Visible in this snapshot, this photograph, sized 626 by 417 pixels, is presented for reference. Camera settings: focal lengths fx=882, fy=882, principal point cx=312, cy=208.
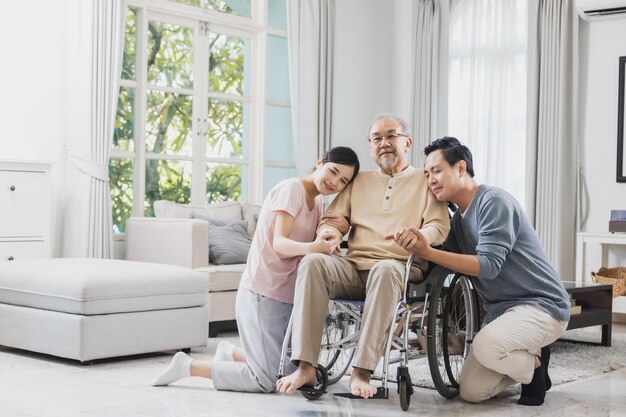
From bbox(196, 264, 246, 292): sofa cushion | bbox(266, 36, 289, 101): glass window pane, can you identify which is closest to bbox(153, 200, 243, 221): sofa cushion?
bbox(196, 264, 246, 292): sofa cushion

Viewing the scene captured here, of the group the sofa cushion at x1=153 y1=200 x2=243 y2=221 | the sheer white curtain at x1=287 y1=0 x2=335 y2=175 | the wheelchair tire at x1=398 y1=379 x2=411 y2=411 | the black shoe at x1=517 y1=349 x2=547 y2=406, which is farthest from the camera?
the sheer white curtain at x1=287 y1=0 x2=335 y2=175

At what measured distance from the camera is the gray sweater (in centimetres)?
318

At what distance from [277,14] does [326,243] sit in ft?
12.6

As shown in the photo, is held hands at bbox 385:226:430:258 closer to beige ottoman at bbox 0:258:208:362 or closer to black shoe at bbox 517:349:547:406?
black shoe at bbox 517:349:547:406

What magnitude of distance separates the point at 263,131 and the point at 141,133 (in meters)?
1.07

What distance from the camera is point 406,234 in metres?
3.04

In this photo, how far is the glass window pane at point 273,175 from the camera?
6.62m

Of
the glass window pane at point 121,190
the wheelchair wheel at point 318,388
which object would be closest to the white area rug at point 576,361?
the wheelchair wheel at point 318,388

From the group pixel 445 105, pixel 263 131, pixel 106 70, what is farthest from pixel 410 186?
pixel 445 105

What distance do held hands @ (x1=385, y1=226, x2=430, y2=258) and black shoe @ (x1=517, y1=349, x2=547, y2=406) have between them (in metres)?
0.68

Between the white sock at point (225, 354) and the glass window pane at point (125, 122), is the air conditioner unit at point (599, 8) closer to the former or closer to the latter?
the glass window pane at point (125, 122)

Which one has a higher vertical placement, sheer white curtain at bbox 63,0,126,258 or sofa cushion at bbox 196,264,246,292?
sheer white curtain at bbox 63,0,126,258

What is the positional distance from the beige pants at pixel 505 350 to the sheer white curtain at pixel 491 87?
364 cm

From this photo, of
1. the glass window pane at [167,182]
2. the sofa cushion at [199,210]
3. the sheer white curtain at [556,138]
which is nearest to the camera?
the sofa cushion at [199,210]
